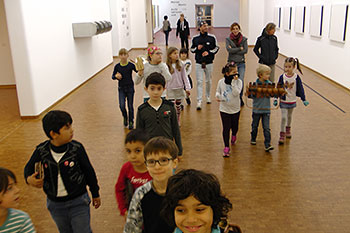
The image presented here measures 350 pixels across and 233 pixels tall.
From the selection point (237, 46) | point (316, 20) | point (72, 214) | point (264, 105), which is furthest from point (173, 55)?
point (316, 20)

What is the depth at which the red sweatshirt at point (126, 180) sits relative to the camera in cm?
272

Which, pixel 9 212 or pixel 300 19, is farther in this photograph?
pixel 300 19

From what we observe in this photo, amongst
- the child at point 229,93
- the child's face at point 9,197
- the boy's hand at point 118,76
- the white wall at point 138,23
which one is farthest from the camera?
the white wall at point 138,23

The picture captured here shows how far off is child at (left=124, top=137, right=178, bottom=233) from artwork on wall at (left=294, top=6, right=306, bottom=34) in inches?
534

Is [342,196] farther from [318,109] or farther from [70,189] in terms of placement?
[318,109]

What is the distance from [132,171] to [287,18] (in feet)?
52.0

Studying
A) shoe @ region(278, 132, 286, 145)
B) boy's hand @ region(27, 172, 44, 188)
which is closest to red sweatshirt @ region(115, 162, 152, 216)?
boy's hand @ region(27, 172, 44, 188)

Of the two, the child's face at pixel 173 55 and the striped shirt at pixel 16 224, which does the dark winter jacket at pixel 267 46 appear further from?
the striped shirt at pixel 16 224

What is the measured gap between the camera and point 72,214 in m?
2.84

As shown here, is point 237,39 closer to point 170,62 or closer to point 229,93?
point 170,62

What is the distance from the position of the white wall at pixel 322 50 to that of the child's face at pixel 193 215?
9.35 m

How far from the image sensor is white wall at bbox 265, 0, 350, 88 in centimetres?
1017

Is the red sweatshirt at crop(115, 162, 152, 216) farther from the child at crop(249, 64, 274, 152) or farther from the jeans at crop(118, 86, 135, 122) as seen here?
the jeans at crop(118, 86, 135, 122)

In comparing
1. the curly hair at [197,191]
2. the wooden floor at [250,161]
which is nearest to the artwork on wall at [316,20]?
the wooden floor at [250,161]
